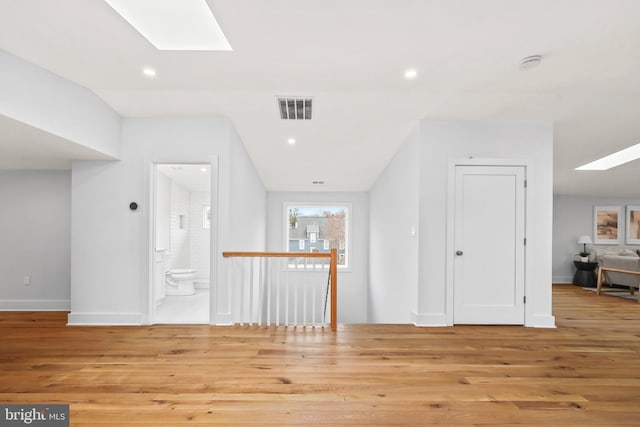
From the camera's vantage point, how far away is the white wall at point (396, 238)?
399 cm

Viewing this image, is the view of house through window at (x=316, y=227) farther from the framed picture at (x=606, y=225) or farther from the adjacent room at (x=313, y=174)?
the framed picture at (x=606, y=225)

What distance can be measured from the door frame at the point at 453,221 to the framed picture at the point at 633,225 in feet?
22.2

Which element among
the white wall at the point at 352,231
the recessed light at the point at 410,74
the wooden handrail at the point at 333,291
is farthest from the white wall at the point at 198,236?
the recessed light at the point at 410,74

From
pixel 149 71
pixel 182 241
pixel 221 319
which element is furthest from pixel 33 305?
pixel 149 71

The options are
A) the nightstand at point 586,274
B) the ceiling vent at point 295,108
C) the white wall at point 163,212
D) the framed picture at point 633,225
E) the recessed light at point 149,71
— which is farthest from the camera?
the framed picture at point 633,225

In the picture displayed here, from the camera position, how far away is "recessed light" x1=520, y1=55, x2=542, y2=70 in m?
2.60

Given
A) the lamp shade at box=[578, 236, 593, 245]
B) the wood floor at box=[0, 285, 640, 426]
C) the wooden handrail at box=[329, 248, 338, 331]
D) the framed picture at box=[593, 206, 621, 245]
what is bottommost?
the wood floor at box=[0, 285, 640, 426]

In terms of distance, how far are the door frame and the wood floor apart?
0.33 m

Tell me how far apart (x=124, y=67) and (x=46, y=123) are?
866 mm

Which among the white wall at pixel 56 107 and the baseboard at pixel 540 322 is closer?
the white wall at pixel 56 107

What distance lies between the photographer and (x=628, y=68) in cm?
278

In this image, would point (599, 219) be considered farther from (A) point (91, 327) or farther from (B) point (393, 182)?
(A) point (91, 327)

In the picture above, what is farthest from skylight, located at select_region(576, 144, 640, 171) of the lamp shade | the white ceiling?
the lamp shade

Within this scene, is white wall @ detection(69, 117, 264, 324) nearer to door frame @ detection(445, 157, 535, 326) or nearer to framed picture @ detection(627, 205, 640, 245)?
door frame @ detection(445, 157, 535, 326)
